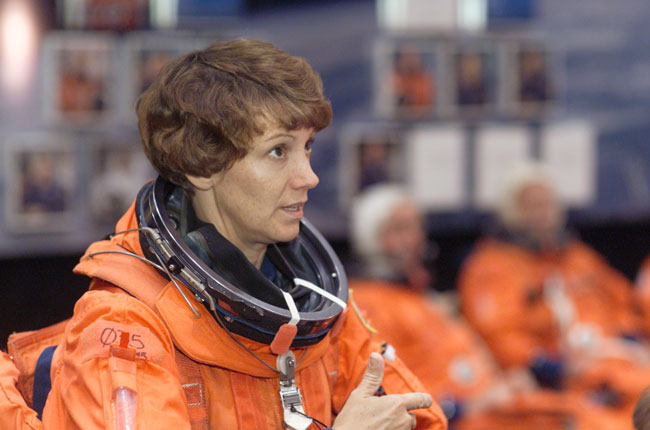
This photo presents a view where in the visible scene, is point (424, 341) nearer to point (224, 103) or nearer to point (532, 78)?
point (532, 78)

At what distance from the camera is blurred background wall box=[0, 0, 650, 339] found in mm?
2879

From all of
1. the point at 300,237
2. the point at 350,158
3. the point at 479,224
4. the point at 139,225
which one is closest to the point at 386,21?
the point at 350,158

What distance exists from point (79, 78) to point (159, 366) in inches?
80.0

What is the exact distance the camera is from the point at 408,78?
139 inches

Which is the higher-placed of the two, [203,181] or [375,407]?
[203,181]

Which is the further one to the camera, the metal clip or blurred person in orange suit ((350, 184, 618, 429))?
blurred person in orange suit ((350, 184, 618, 429))

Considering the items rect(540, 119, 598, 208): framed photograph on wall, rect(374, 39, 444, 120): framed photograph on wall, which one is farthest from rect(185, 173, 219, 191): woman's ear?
rect(540, 119, 598, 208): framed photograph on wall

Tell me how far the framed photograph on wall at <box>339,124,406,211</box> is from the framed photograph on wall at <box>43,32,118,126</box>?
98 centimetres

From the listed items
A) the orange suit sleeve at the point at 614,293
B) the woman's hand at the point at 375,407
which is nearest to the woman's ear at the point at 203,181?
the woman's hand at the point at 375,407

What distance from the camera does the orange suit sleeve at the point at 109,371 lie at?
1.06 m

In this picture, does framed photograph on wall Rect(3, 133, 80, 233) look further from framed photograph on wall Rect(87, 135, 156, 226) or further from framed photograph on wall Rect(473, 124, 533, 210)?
framed photograph on wall Rect(473, 124, 533, 210)

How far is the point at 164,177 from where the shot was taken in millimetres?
1363

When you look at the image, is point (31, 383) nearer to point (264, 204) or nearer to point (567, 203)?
point (264, 204)

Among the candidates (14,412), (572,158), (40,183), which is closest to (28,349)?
(14,412)
